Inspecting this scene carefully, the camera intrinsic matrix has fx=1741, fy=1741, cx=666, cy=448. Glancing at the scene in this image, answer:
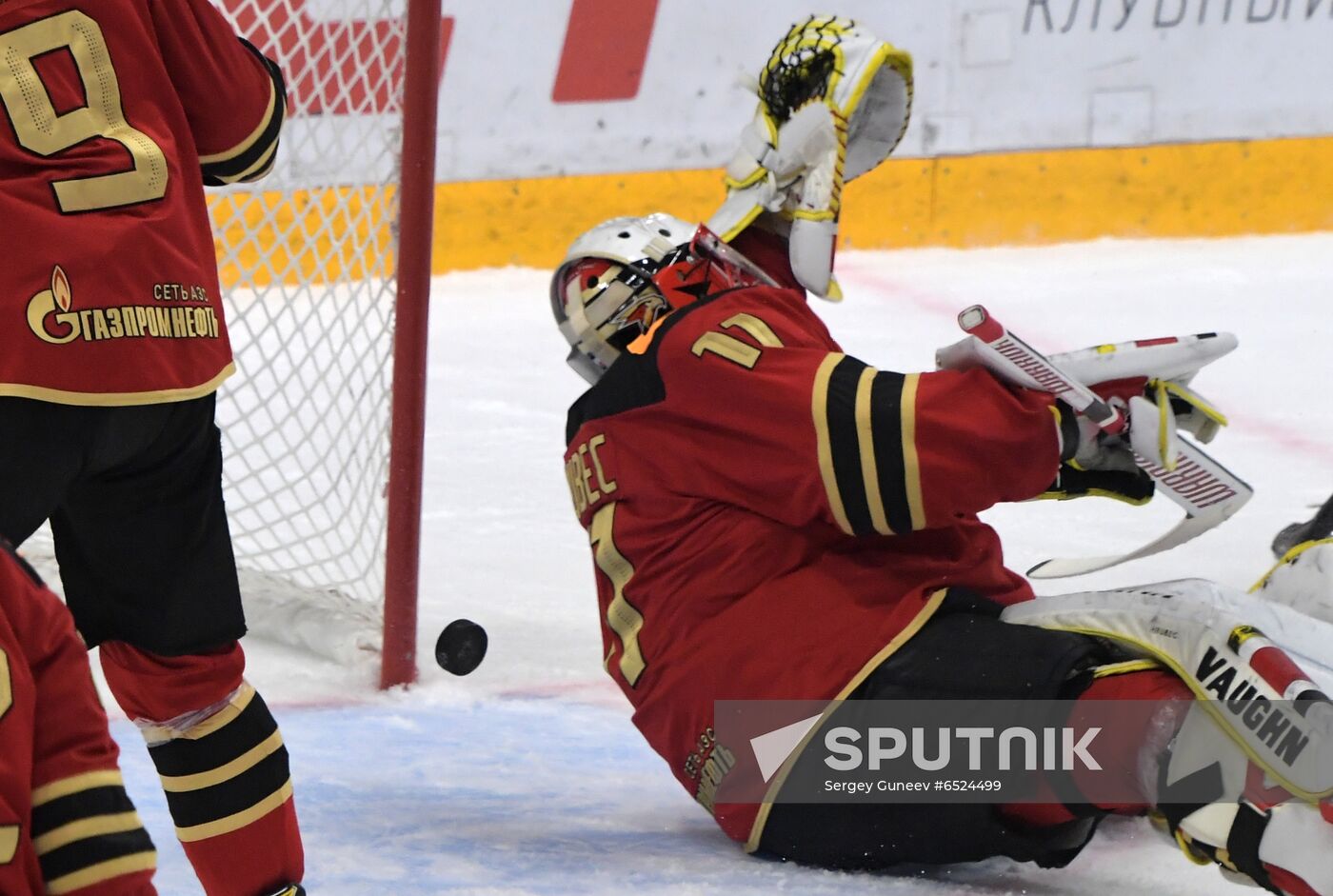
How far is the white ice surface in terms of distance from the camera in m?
1.75

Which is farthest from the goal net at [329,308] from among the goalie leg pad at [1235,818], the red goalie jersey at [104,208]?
the goalie leg pad at [1235,818]

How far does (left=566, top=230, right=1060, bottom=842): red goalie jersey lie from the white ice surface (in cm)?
20

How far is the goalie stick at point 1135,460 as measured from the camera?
161cm

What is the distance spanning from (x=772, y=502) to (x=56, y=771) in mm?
882

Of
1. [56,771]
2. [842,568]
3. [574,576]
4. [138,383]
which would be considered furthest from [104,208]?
[574,576]

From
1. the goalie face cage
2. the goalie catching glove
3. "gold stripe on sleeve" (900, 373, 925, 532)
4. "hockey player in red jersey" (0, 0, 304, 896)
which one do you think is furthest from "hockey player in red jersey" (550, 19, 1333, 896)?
the goalie face cage

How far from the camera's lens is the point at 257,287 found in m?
2.82

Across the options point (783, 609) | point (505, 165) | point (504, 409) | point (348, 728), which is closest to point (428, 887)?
point (783, 609)

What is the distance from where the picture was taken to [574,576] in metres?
3.14

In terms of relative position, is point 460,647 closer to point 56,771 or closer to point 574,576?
point 574,576

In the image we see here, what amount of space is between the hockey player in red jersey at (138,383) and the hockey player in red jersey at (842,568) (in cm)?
43

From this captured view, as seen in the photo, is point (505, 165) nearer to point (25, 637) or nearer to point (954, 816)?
Result: point (954, 816)

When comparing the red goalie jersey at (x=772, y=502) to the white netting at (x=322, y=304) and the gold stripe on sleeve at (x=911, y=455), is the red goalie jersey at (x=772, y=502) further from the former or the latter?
the white netting at (x=322, y=304)

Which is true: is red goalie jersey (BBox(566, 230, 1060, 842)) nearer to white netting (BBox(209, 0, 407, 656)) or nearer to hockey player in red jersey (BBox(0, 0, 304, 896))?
hockey player in red jersey (BBox(0, 0, 304, 896))
